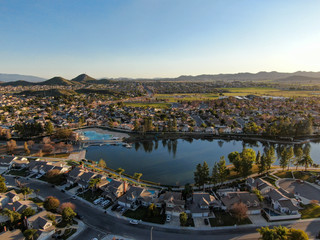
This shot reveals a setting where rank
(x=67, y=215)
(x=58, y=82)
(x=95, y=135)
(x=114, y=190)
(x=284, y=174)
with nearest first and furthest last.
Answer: (x=67, y=215) → (x=114, y=190) → (x=284, y=174) → (x=95, y=135) → (x=58, y=82)

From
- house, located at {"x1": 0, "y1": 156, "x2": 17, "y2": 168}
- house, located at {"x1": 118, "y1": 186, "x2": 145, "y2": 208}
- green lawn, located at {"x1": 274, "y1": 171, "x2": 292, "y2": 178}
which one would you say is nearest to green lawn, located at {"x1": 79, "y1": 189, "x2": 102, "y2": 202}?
house, located at {"x1": 118, "y1": 186, "x2": 145, "y2": 208}

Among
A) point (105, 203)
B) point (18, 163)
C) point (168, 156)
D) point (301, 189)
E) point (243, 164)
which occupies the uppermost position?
point (243, 164)

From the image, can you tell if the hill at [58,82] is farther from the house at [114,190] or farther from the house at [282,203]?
the house at [282,203]

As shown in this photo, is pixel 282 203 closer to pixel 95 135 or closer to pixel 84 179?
pixel 84 179

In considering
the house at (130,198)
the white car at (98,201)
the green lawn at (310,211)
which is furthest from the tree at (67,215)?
the green lawn at (310,211)

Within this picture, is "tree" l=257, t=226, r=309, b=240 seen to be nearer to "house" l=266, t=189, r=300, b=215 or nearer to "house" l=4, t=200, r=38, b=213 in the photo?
"house" l=266, t=189, r=300, b=215

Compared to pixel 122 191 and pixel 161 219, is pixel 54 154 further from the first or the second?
pixel 161 219

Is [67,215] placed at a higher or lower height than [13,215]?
higher

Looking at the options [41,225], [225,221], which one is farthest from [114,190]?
[225,221]
